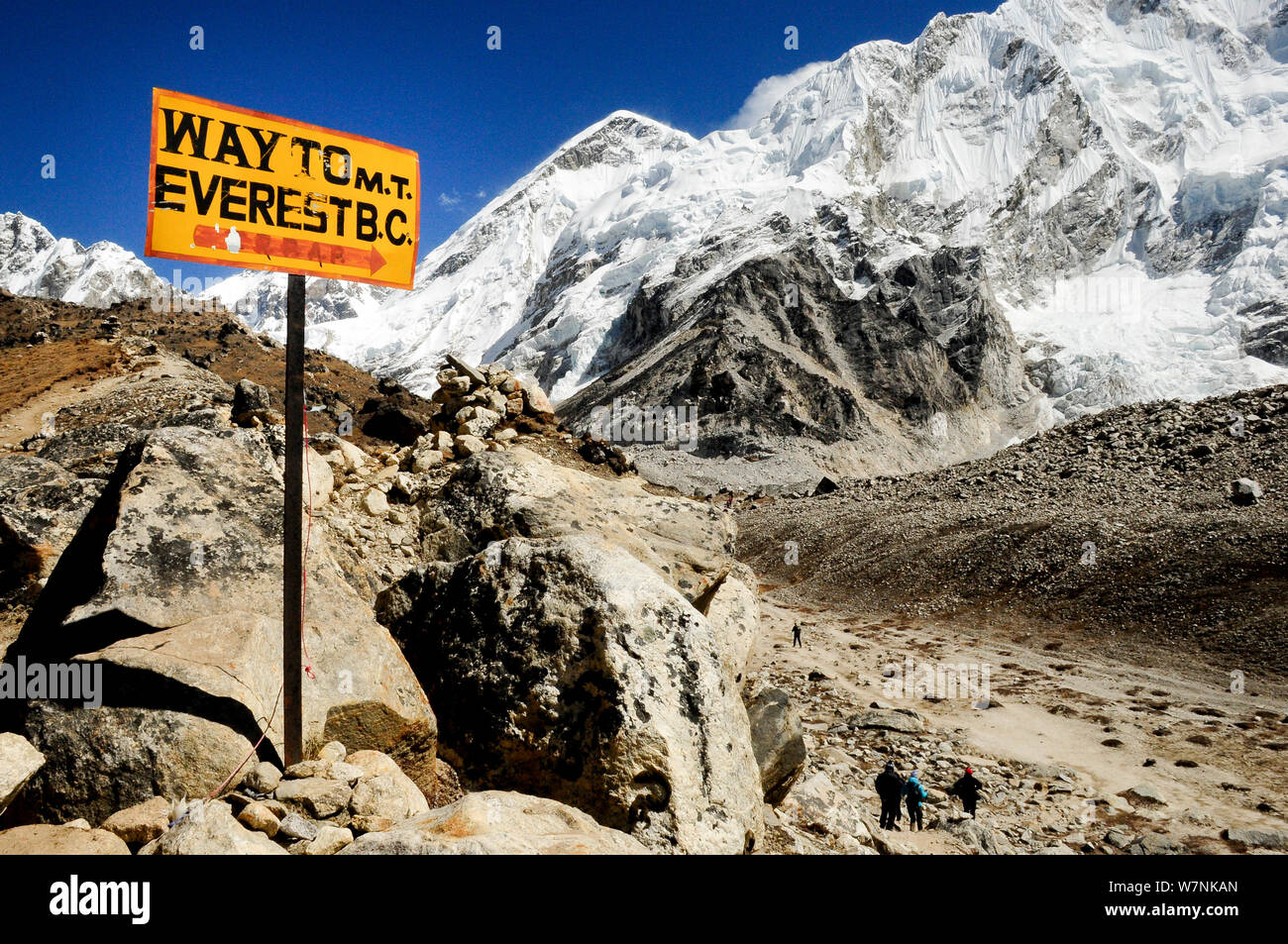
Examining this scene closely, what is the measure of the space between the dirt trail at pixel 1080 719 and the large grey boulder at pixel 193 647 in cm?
807

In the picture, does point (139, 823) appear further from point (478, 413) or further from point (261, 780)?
point (478, 413)

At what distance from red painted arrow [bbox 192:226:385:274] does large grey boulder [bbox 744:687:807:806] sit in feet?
19.8

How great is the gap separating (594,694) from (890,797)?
24.0 feet

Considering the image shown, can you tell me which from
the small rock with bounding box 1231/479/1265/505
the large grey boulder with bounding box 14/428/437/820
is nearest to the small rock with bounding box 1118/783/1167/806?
the large grey boulder with bounding box 14/428/437/820

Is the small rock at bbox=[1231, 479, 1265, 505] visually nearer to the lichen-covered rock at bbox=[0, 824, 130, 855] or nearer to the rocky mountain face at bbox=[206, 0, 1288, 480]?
the lichen-covered rock at bbox=[0, 824, 130, 855]

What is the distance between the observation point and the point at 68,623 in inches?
196

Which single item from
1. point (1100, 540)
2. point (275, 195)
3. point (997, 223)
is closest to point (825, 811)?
point (275, 195)

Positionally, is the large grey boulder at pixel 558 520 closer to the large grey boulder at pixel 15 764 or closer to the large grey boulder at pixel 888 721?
the large grey boulder at pixel 15 764

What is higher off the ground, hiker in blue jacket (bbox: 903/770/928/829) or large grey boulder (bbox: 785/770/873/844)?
large grey boulder (bbox: 785/770/873/844)

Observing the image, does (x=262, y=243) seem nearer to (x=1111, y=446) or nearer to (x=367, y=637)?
(x=367, y=637)

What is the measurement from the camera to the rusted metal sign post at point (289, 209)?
4590 millimetres

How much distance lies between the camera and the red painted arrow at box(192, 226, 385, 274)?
15.2 feet

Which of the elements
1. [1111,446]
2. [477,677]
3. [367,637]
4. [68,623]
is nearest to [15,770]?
[68,623]

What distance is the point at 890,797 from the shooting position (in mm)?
10539
